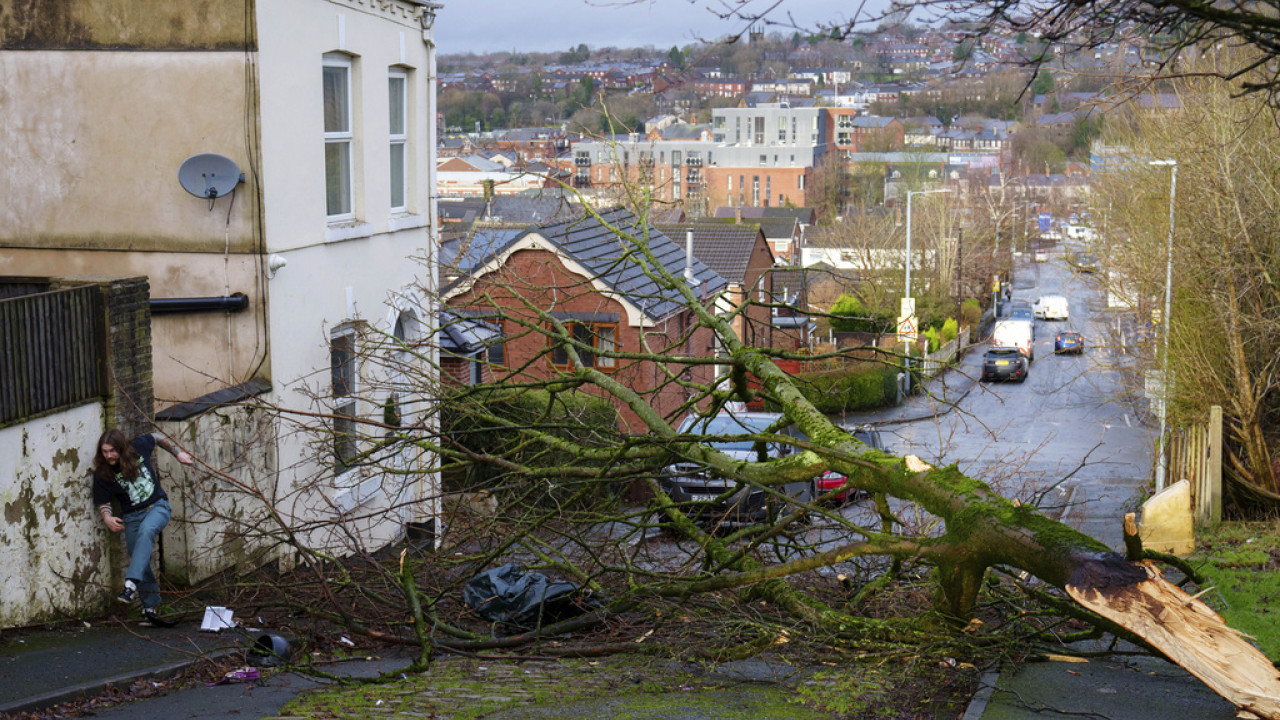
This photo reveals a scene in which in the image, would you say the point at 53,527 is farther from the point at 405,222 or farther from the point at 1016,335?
the point at 1016,335

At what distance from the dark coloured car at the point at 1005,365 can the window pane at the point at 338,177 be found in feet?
119

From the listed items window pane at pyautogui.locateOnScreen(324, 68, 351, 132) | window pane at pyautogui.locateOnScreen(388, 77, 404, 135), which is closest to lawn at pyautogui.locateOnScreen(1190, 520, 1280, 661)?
window pane at pyautogui.locateOnScreen(324, 68, 351, 132)

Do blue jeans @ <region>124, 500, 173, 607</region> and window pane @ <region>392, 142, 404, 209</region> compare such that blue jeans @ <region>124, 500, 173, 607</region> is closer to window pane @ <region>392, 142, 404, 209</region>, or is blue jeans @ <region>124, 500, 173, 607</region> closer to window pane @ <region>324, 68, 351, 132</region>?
window pane @ <region>324, 68, 351, 132</region>

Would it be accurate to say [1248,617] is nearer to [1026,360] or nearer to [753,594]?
[753,594]

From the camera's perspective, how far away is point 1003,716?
6262 millimetres

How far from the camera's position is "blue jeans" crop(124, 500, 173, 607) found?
8.47 metres

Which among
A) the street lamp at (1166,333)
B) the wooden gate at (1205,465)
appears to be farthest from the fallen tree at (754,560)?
the street lamp at (1166,333)

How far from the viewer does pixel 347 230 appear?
1230 centimetres

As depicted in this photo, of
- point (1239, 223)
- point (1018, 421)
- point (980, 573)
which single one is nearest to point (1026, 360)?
point (1018, 421)

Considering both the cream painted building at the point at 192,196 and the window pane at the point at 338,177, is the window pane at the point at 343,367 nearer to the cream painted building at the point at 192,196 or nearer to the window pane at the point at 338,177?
the cream painted building at the point at 192,196

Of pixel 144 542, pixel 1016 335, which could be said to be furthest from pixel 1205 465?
pixel 1016 335

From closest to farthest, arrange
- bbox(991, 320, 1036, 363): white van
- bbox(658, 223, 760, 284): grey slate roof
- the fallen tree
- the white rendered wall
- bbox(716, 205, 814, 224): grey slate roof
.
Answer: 1. the fallen tree
2. the white rendered wall
3. bbox(658, 223, 760, 284): grey slate roof
4. bbox(991, 320, 1036, 363): white van
5. bbox(716, 205, 814, 224): grey slate roof

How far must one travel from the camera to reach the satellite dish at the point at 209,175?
10352mm

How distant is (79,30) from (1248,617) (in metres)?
11.1
